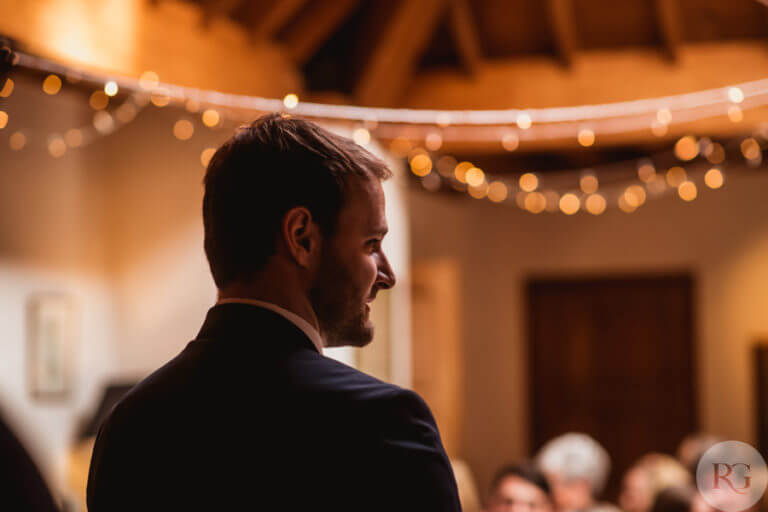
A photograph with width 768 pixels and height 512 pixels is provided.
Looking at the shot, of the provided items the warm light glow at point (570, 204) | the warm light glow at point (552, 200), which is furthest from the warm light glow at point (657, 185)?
the warm light glow at point (552, 200)

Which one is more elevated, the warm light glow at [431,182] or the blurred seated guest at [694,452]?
the warm light glow at [431,182]

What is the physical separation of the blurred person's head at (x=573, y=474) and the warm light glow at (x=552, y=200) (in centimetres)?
248

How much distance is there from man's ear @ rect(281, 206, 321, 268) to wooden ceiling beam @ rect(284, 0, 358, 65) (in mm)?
3375

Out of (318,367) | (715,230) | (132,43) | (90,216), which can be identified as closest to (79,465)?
(90,216)

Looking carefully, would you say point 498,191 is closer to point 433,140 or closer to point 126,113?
point 433,140

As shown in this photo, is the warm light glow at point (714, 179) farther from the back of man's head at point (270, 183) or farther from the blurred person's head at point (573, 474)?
the back of man's head at point (270, 183)

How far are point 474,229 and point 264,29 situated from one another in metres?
3.86

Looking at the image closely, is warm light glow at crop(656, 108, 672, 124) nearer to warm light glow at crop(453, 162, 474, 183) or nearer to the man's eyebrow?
warm light glow at crop(453, 162, 474, 183)

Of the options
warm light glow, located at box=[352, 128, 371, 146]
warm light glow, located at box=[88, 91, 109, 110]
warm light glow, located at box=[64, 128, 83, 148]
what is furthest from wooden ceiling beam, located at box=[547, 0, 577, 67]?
warm light glow, located at box=[64, 128, 83, 148]

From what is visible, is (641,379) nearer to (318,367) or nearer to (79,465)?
(79,465)

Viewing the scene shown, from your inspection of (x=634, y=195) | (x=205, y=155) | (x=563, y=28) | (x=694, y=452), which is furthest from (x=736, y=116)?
(x=205, y=155)

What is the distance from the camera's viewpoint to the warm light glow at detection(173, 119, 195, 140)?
4.55 metres

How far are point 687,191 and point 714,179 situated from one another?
0.78 ft

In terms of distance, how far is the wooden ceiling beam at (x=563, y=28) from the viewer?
423 centimetres
